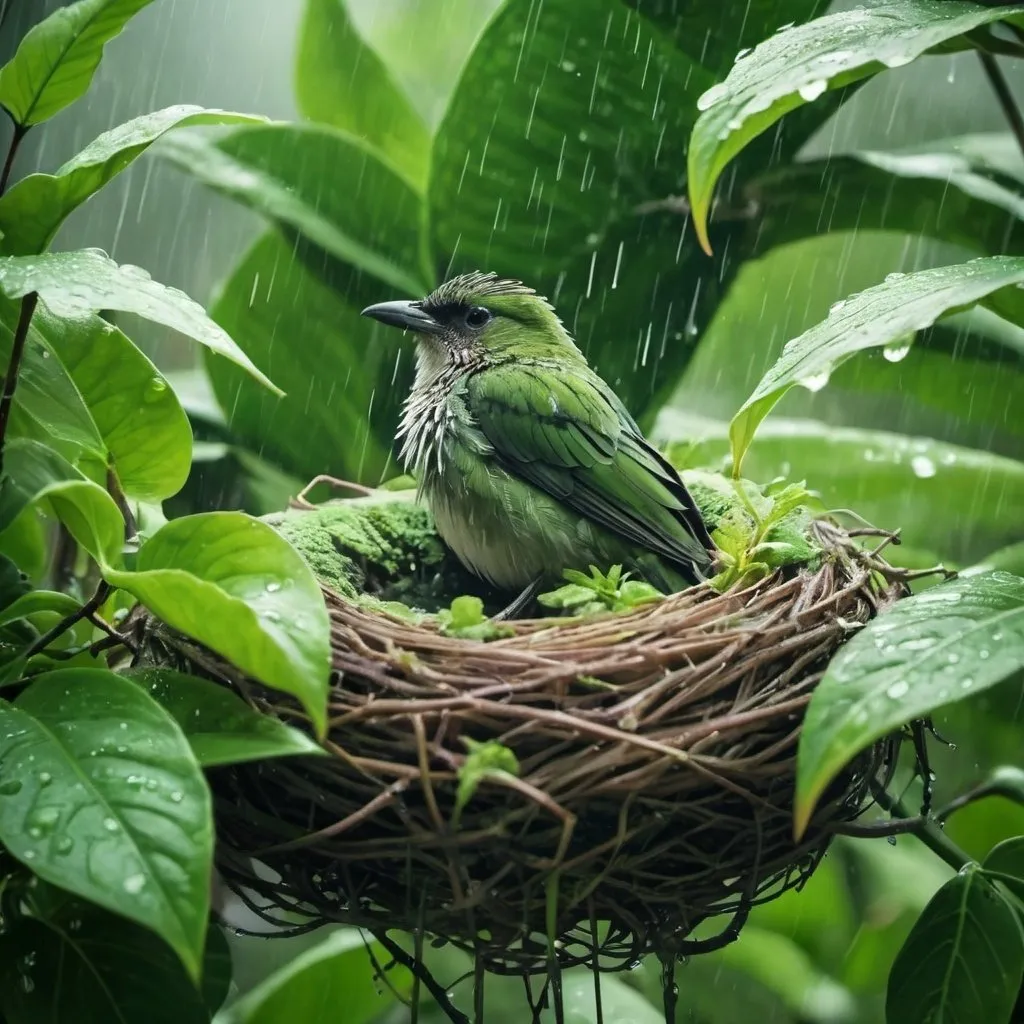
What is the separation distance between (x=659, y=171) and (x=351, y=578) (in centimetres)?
82

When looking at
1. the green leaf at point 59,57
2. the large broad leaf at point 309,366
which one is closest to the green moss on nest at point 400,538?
the large broad leaf at point 309,366

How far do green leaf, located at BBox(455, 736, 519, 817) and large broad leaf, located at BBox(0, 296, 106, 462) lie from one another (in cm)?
47

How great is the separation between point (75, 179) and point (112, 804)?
1.82ft

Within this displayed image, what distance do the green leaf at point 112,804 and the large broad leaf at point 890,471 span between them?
108cm

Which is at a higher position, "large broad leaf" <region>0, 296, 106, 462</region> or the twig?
"large broad leaf" <region>0, 296, 106, 462</region>

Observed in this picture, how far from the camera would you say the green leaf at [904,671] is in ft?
2.48

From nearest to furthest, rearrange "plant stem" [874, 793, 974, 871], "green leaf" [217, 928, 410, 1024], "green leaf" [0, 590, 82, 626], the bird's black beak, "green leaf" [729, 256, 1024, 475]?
"green leaf" [729, 256, 1024, 475] → "green leaf" [0, 590, 82, 626] → "plant stem" [874, 793, 974, 871] → "green leaf" [217, 928, 410, 1024] → the bird's black beak

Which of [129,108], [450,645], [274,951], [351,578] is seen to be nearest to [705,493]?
[351,578]

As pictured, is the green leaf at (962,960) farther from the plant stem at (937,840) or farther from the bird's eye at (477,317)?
the bird's eye at (477,317)

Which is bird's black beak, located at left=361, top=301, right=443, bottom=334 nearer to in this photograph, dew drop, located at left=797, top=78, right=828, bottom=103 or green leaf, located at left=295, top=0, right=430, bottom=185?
green leaf, located at left=295, top=0, right=430, bottom=185

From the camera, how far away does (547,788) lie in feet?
2.93

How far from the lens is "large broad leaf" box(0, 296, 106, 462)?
100cm

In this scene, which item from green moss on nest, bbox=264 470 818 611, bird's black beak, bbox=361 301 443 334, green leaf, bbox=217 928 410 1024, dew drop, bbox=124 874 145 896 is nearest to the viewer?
dew drop, bbox=124 874 145 896

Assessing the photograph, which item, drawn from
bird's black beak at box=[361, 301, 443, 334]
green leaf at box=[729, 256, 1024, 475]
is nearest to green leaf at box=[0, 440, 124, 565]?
green leaf at box=[729, 256, 1024, 475]
